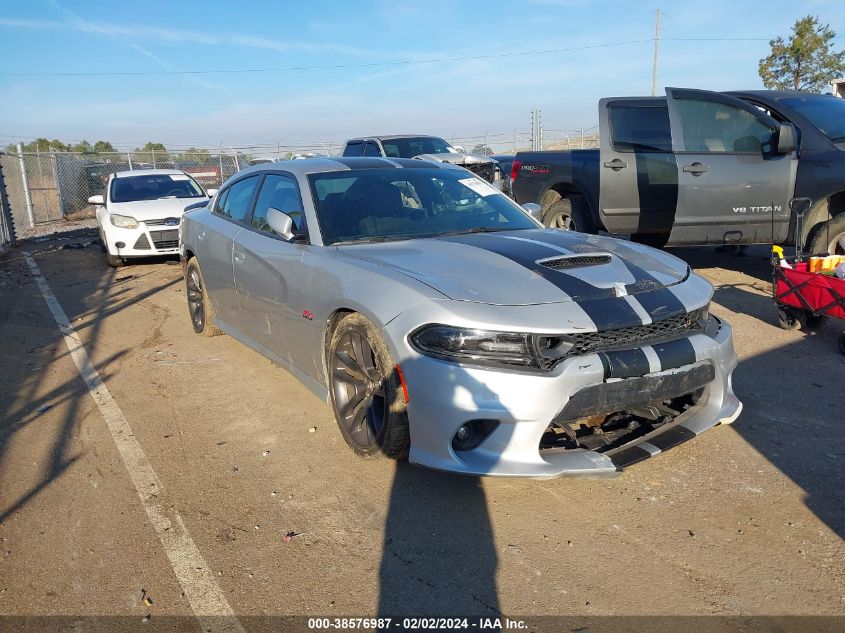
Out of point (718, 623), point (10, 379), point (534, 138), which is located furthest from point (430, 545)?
point (534, 138)

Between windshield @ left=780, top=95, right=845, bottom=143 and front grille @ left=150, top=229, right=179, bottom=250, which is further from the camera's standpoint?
front grille @ left=150, top=229, right=179, bottom=250

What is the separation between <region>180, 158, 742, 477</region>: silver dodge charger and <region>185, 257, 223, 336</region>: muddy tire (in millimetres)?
1407

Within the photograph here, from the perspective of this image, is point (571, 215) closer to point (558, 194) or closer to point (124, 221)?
point (558, 194)

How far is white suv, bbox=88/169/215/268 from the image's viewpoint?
1091cm

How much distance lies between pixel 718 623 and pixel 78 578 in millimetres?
2489

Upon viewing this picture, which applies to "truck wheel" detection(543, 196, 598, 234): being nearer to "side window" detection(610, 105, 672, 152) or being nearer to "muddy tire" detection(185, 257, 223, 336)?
"side window" detection(610, 105, 672, 152)

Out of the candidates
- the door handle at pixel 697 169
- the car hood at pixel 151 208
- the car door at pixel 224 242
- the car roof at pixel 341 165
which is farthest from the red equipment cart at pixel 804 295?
the car hood at pixel 151 208

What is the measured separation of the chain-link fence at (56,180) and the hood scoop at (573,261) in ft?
54.1

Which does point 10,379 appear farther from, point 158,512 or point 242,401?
point 158,512

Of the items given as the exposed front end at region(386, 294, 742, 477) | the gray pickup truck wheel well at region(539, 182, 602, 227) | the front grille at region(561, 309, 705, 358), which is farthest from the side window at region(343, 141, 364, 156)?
the exposed front end at region(386, 294, 742, 477)

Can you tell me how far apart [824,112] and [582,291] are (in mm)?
5645

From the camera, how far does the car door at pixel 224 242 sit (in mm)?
5273

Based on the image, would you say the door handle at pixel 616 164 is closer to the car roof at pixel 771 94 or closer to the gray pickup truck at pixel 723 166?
the gray pickup truck at pixel 723 166

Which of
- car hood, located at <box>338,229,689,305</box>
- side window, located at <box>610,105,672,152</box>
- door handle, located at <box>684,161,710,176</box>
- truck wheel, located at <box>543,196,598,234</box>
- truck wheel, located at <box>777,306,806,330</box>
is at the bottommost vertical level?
truck wheel, located at <box>777,306,806,330</box>
